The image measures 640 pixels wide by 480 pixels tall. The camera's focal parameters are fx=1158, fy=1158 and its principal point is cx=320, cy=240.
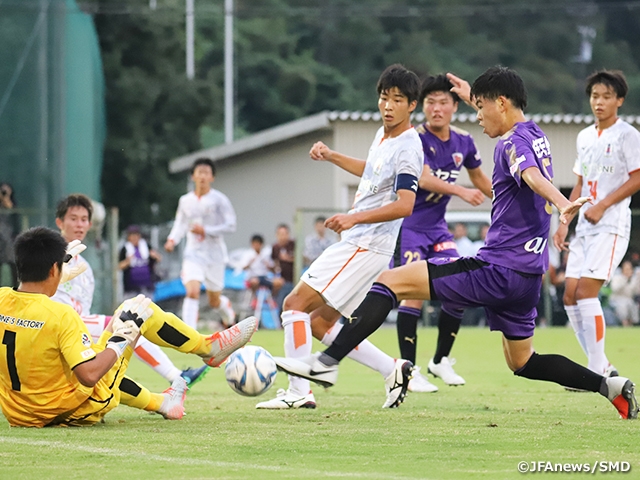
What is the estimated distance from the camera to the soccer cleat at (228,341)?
7.08m

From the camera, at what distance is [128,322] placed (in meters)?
6.48

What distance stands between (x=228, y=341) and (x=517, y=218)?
191 cm

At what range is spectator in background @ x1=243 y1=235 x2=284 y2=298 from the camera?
71.6 feet

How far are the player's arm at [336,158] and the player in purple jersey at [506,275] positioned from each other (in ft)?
4.29

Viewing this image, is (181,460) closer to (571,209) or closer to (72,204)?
(571,209)

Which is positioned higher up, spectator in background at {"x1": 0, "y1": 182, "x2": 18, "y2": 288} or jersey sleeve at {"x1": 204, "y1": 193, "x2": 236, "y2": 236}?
jersey sleeve at {"x1": 204, "y1": 193, "x2": 236, "y2": 236}

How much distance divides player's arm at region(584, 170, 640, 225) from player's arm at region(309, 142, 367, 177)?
1834 millimetres

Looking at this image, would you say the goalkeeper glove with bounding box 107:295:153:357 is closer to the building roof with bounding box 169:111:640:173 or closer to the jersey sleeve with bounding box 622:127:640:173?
the jersey sleeve with bounding box 622:127:640:173

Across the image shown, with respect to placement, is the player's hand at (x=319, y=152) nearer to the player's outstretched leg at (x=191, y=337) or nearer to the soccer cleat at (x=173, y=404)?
the player's outstretched leg at (x=191, y=337)

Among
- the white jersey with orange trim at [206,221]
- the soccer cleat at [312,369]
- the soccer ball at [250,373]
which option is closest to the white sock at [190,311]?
the white jersey with orange trim at [206,221]

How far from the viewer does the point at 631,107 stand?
1917 inches

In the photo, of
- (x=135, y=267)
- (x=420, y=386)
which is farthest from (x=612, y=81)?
(x=135, y=267)

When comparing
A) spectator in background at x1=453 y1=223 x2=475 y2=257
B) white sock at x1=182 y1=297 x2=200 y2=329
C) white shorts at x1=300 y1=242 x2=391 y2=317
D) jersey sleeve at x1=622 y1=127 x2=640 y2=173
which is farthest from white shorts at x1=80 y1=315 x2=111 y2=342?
spectator in background at x1=453 y1=223 x2=475 y2=257

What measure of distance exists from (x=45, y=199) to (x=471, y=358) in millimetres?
8164
